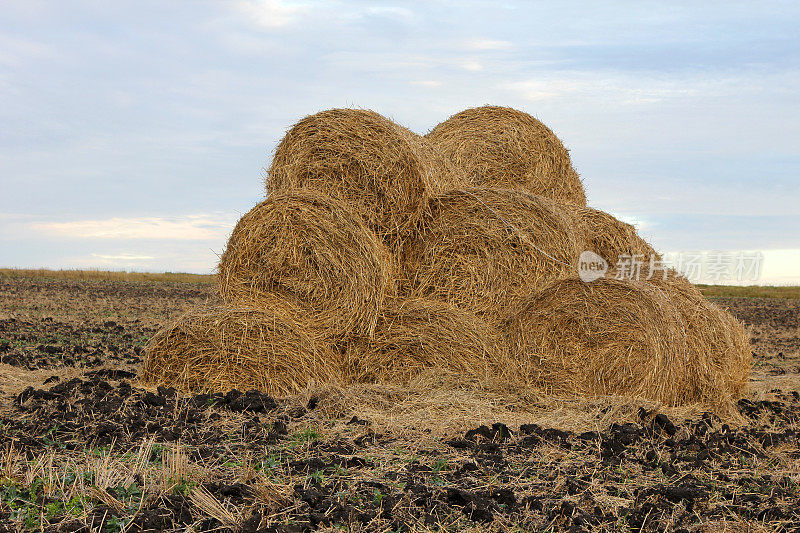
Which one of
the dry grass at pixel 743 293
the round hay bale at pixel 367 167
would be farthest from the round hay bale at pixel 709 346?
the dry grass at pixel 743 293

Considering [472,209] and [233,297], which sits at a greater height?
[472,209]

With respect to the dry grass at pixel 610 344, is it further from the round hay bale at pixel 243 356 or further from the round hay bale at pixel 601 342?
the round hay bale at pixel 243 356

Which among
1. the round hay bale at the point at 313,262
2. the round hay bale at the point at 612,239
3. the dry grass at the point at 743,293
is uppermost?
the dry grass at the point at 743,293

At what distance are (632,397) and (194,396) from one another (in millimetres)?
3817

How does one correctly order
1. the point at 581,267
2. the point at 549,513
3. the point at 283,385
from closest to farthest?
1. the point at 549,513
2. the point at 283,385
3. the point at 581,267

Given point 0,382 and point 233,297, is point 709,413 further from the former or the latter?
point 0,382

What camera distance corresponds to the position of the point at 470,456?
457cm

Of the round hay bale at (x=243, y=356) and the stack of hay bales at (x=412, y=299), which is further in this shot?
the round hay bale at (x=243, y=356)

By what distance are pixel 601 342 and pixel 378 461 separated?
2699mm

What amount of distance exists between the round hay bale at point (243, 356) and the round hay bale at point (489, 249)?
1.44 m

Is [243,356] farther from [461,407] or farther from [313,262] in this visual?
[461,407]

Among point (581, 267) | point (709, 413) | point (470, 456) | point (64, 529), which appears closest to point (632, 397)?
point (709, 413)

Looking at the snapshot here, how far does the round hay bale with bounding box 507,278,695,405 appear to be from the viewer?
20.3 feet

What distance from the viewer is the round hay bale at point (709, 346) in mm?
6730
